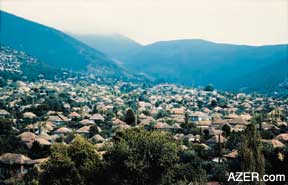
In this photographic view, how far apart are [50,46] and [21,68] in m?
70.1

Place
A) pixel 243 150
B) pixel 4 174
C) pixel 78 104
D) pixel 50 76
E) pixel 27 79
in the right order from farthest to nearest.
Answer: pixel 50 76, pixel 27 79, pixel 78 104, pixel 4 174, pixel 243 150

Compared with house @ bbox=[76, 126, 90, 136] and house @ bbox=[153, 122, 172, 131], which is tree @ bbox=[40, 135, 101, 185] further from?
house @ bbox=[153, 122, 172, 131]

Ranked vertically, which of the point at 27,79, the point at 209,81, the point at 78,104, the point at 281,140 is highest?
the point at 209,81

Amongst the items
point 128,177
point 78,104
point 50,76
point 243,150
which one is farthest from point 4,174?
point 50,76

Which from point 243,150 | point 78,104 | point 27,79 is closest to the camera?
point 243,150

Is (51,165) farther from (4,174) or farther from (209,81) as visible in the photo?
(209,81)

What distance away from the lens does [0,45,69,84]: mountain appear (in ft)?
334

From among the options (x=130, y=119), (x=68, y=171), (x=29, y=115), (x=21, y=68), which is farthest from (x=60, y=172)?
(x=21, y=68)

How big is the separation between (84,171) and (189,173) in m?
4.76

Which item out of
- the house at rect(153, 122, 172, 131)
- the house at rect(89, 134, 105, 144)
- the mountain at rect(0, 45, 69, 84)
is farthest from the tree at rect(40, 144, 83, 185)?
the mountain at rect(0, 45, 69, 84)

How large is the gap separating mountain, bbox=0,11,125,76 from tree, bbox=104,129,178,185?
139891 mm

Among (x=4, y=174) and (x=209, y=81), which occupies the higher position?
(x=209, y=81)

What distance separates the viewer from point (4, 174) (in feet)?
77.4

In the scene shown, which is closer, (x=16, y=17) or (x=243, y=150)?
(x=243, y=150)
